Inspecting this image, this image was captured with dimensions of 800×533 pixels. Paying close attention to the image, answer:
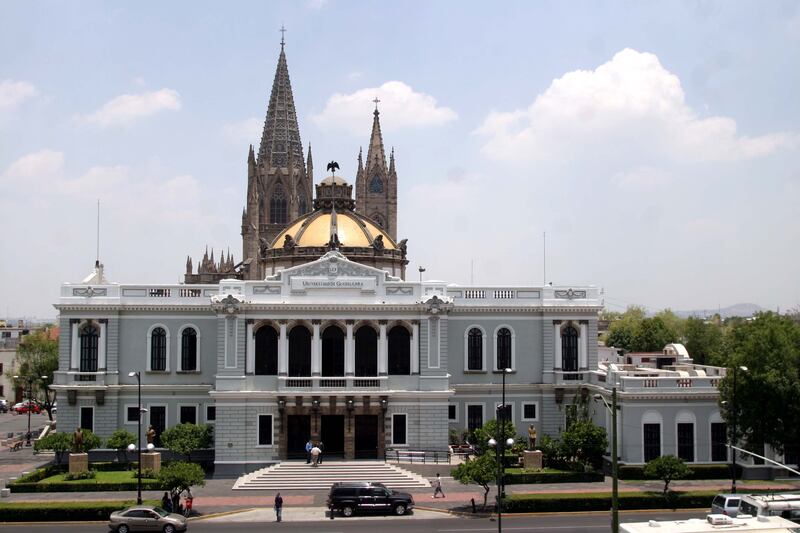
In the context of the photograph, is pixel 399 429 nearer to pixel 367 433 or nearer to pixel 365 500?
pixel 367 433

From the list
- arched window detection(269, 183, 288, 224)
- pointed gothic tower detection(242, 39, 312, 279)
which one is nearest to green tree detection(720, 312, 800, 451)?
pointed gothic tower detection(242, 39, 312, 279)

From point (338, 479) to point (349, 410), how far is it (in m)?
5.32

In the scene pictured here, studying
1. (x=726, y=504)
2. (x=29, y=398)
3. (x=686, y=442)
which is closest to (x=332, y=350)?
(x=686, y=442)

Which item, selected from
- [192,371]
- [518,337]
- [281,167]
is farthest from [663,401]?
[281,167]

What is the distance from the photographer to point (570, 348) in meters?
63.3

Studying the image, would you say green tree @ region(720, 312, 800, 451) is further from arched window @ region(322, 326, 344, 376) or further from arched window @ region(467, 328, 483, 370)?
arched window @ region(322, 326, 344, 376)

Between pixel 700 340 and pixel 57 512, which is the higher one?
pixel 700 340

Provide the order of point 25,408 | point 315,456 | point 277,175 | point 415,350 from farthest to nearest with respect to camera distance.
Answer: point 277,175, point 25,408, point 415,350, point 315,456

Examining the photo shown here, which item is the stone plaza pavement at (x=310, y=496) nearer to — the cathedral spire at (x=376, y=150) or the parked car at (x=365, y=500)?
the parked car at (x=365, y=500)

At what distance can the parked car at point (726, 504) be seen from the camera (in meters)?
42.1

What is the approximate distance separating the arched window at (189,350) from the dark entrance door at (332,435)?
9.25 metres

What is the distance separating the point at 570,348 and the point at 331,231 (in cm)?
1848

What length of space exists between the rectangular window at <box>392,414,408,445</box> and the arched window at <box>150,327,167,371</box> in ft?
48.9

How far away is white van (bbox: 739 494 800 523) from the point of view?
39312mm
